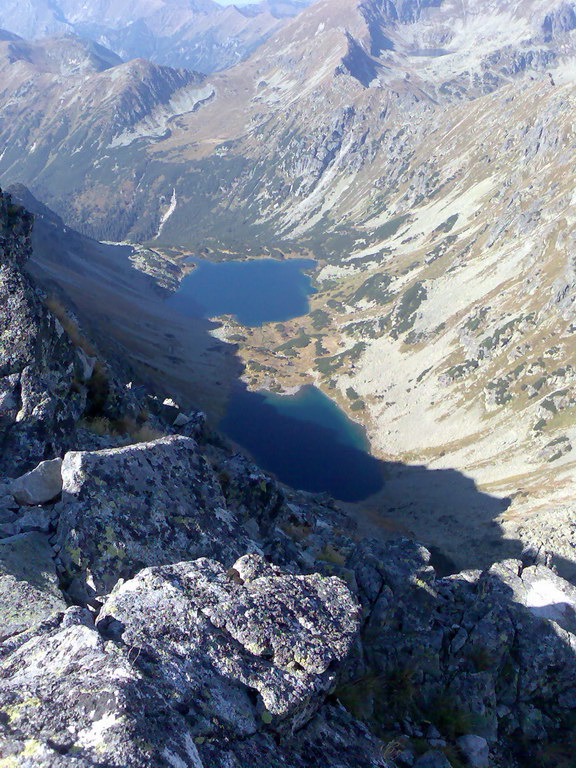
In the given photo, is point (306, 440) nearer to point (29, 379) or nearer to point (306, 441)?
point (306, 441)

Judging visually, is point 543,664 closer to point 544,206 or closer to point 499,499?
point 499,499

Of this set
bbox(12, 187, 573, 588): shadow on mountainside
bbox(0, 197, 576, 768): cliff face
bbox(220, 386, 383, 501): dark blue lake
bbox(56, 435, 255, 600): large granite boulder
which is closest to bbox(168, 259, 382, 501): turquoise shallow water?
bbox(220, 386, 383, 501): dark blue lake

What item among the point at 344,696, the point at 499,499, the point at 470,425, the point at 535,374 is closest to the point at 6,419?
the point at 344,696

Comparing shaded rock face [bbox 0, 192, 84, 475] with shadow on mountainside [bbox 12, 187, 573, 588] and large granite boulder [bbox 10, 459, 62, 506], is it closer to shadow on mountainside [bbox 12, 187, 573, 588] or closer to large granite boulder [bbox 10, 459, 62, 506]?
large granite boulder [bbox 10, 459, 62, 506]

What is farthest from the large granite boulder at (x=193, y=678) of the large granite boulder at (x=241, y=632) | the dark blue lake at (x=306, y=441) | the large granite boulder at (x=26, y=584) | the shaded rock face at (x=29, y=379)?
the dark blue lake at (x=306, y=441)

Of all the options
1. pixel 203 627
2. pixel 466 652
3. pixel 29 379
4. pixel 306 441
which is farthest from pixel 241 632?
pixel 306 441

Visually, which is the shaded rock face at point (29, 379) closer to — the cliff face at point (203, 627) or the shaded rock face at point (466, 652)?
the cliff face at point (203, 627)
